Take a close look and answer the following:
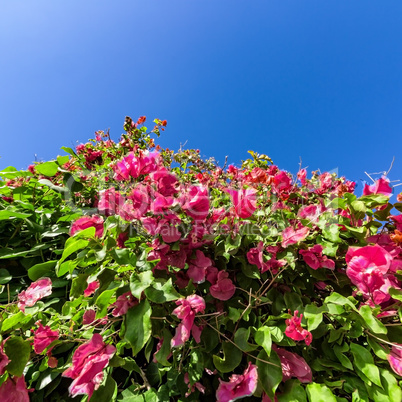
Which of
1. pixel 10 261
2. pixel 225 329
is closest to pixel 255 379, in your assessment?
pixel 225 329

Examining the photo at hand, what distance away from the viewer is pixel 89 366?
76 cm

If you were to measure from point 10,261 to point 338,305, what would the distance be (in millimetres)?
1585

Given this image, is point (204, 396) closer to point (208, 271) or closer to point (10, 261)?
point (208, 271)

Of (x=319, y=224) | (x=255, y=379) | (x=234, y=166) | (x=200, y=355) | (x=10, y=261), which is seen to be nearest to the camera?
(x=255, y=379)

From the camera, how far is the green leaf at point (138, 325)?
2.43 feet

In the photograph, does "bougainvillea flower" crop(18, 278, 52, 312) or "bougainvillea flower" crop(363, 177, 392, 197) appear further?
"bougainvillea flower" crop(363, 177, 392, 197)

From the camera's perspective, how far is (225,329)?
3.27ft

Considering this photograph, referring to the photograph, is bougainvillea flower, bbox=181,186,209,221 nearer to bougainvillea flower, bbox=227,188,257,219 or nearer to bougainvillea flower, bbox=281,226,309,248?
bougainvillea flower, bbox=227,188,257,219

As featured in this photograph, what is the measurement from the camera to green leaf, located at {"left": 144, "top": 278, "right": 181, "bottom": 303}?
78cm

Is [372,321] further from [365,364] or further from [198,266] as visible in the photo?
[198,266]

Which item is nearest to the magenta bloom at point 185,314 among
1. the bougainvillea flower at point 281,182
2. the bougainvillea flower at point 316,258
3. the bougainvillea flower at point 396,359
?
the bougainvillea flower at point 316,258

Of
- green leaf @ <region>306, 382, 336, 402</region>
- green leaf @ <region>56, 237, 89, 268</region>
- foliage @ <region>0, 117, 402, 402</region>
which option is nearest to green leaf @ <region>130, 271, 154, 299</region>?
foliage @ <region>0, 117, 402, 402</region>

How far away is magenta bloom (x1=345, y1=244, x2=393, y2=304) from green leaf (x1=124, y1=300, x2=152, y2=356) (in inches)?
26.0

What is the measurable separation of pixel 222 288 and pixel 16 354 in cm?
63
